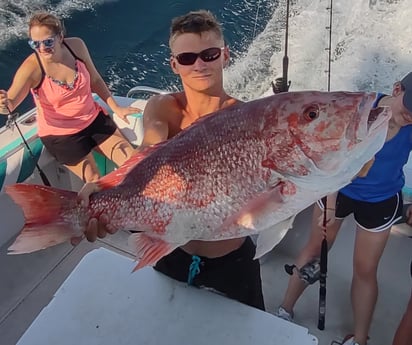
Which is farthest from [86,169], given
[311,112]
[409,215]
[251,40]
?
[251,40]

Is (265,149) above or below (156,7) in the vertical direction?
above

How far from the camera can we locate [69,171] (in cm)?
335

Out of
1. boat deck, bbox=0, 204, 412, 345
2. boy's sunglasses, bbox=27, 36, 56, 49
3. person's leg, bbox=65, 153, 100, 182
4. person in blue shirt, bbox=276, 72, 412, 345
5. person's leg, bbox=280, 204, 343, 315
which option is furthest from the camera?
person's leg, bbox=65, 153, 100, 182

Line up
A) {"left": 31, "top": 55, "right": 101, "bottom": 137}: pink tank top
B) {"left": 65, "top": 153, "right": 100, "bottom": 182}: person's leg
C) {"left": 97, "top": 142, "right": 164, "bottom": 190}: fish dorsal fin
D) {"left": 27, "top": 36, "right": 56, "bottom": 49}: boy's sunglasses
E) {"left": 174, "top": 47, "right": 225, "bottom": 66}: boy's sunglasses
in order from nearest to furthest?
{"left": 97, "top": 142, "right": 164, "bottom": 190}: fish dorsal fin < {"left": 174, "top": 47, "right": 225, "bottom": 66}: boy's sunglasses < {"left": 27, "top": 36, "right": 56, "bottom": 49}: boy's sunglasses < {"left": 31, "top": 55, "right": 101, "bottom": 137}: pink tank top < {"left": 65, "top": 153, "right": 100, "bottom": 182}: person's leg

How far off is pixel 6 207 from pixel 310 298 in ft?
5.74

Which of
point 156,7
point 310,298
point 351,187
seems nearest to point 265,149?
point 351,187

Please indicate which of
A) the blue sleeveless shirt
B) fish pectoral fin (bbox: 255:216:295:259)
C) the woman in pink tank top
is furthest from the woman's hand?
Result: fish pectoral fin (bbox: 255:216:295:259)

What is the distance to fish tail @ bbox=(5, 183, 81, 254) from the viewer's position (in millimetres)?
1480

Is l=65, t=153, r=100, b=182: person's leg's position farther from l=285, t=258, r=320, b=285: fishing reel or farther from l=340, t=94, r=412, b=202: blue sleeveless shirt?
l=340, t=94, r=412, b=202: blue sleeveless shirt

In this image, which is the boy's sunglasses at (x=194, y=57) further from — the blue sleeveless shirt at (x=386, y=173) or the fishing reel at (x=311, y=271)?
the fishing reel at (x=311, y=271)

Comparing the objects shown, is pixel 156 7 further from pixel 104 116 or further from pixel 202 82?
pixel 202 82

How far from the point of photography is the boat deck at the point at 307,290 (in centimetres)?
273

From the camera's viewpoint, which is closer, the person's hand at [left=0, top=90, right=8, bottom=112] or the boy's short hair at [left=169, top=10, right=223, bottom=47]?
the boy's short hair at [left=169, top=10, right=223, bottom=47]

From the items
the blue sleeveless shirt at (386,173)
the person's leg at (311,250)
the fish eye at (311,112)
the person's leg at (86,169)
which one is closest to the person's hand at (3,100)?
the person's leg at (86,169)
